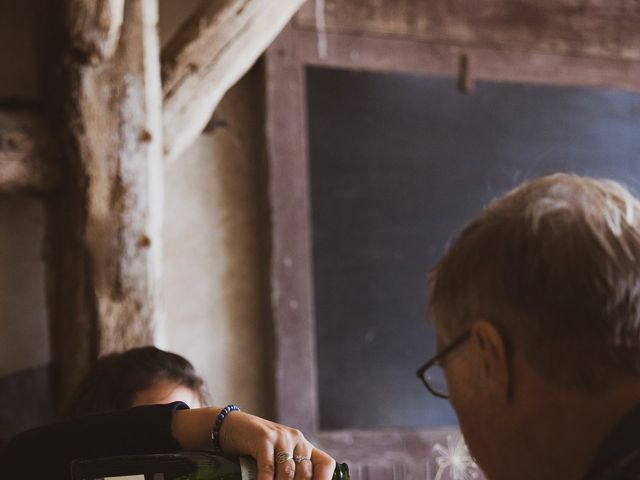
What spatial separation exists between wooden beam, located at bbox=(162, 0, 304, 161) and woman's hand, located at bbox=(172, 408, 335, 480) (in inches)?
46.4

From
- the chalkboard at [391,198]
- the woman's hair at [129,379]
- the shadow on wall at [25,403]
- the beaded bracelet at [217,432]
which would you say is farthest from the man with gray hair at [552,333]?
the chalkboard at [391,198]

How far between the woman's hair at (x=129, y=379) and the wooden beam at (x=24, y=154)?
68cm

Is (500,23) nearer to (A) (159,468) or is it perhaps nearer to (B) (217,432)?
(B) (217,432)

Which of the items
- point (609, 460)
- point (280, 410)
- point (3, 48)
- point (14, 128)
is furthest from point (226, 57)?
point (609, 460)

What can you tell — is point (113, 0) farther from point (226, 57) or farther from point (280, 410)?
point (280, 410)

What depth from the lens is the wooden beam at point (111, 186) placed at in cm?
212

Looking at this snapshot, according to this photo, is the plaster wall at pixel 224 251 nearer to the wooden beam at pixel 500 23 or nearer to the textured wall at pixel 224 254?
the textured wall at pixel 224 254

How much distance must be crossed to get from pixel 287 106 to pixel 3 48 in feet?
2.76

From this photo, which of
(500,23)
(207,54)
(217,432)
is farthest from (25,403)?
(500,23)

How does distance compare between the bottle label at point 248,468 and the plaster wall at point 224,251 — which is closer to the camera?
the bottle label at point 248,468

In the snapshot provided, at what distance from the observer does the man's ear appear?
2.75ft

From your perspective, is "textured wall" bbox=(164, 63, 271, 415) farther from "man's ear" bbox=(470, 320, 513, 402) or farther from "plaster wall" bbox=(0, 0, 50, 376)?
"man's ear" bbox=(470, 320, 513, 402)

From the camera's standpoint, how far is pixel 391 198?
3018 millimetres

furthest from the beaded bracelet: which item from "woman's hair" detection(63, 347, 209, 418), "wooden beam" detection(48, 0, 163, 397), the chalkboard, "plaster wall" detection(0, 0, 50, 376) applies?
the chalkboard
